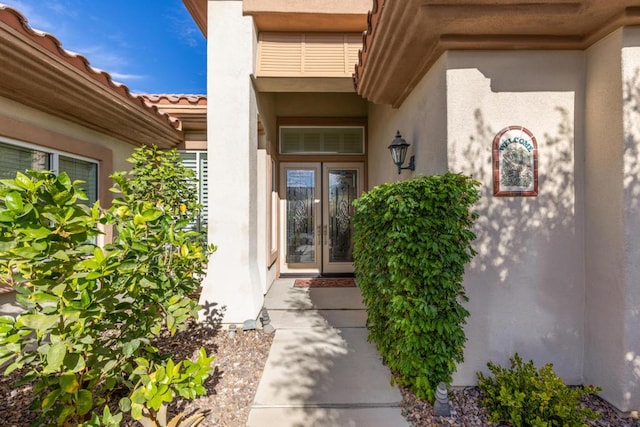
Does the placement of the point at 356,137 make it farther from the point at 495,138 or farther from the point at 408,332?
the point at 408,332

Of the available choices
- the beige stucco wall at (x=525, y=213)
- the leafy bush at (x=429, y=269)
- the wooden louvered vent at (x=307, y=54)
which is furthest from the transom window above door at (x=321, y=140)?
the leafy bush at (x=429, y=269)

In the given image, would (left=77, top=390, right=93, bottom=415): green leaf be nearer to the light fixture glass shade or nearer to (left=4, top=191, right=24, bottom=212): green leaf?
(left=4, top=191, right=24, bottom=212): green leaf

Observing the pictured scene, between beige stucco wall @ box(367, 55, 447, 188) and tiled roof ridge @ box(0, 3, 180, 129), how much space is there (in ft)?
13.3

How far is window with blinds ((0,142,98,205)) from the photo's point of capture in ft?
11.2

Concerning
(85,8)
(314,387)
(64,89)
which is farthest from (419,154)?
(85,8)

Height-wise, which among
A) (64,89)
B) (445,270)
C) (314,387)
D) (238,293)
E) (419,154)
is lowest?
(314,387)

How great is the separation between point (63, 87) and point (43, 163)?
1131 millimetres

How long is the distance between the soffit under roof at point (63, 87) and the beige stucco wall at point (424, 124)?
159 inches

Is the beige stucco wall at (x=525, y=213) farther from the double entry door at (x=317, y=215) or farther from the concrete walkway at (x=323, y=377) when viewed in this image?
the double entry door at (x=317, y=215)

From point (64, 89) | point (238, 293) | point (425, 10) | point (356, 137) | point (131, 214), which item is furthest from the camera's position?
point (356, 137)

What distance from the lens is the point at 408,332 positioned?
261cm

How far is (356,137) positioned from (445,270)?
5326 millimetres

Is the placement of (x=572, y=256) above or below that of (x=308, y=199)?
below

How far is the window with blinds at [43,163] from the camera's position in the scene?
134 inches
